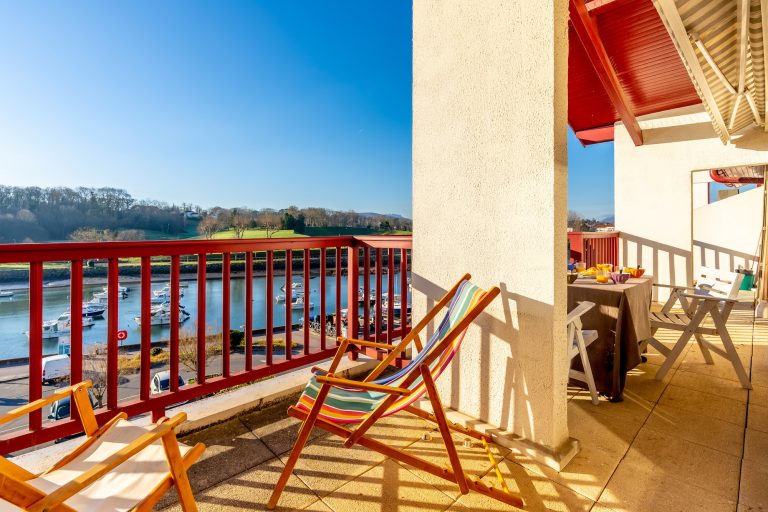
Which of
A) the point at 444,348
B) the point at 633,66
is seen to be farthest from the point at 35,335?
the point at 633,66

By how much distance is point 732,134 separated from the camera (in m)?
5.41

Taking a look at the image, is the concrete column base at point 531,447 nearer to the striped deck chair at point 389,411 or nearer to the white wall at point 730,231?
the striped deck chair at point 389,411

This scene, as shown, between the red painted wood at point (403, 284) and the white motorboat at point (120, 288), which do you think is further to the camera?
the red painted wood at point (403, 284)

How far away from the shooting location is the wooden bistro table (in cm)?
263

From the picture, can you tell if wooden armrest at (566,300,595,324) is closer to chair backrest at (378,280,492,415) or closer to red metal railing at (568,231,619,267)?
chair backrest at (378,280,492,415)

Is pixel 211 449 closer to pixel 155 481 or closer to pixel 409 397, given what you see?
pixel 155 481

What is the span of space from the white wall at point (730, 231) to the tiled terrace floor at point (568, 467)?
736 centimetres

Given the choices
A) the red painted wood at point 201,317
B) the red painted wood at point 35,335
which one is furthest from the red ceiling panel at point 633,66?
the red painted wood at point 35,335

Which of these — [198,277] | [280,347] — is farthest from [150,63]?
[198,277]

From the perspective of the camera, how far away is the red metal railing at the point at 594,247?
614 centimetres

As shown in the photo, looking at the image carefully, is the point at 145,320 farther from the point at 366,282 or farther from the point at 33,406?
the point at 366,282

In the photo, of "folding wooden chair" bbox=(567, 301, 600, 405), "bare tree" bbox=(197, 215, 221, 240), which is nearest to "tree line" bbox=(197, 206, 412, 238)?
"bare tree" bbox=(197, 215, 221, 240)

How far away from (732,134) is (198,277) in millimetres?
7339

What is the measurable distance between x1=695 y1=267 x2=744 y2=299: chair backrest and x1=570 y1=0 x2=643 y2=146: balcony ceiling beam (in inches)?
112
